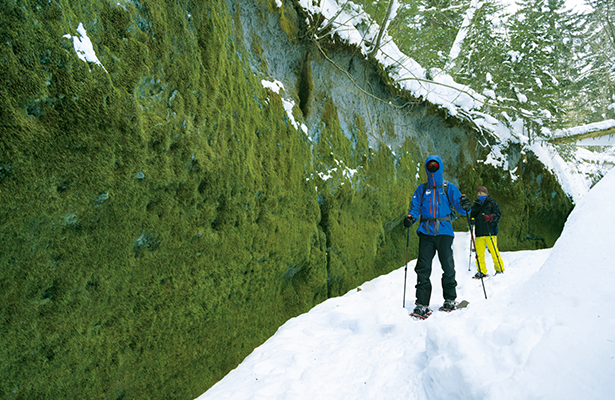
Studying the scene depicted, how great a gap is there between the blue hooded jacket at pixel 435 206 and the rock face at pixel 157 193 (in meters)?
1.47

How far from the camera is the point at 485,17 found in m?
13.6

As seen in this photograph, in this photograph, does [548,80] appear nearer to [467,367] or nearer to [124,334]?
[467,367]

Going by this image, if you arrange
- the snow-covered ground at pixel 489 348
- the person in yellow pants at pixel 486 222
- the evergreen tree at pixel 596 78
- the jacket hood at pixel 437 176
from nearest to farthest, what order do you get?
the snow-covered ground at pixel 489 348 → the jacket hood at pixel 437 176 → the person in yellow pants at pixel 486 222 → the evergreen tree at pixel 596 78

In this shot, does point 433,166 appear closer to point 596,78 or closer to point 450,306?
point 450,306

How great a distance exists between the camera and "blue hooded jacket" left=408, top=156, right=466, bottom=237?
4.82 metres

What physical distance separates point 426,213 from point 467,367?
9.96ft

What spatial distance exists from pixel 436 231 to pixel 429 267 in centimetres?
57

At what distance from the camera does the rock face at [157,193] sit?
210 centimetres

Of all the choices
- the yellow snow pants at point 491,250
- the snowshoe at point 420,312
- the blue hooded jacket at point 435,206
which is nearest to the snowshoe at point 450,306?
the snowshoe at point 420,312

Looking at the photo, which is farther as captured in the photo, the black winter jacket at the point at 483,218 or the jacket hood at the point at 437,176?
the black winter jacket at the point at 483,218

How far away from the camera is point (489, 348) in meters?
2.26

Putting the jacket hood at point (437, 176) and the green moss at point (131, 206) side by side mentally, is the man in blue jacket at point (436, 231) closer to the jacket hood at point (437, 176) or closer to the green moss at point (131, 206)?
the jacket hood at point (437, 176)

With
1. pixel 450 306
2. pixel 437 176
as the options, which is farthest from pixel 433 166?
pixel 450 306

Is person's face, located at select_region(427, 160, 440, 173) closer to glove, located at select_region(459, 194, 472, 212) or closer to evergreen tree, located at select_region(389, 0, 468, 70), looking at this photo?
glove, located at select_region(459, 194, 472, 212)
